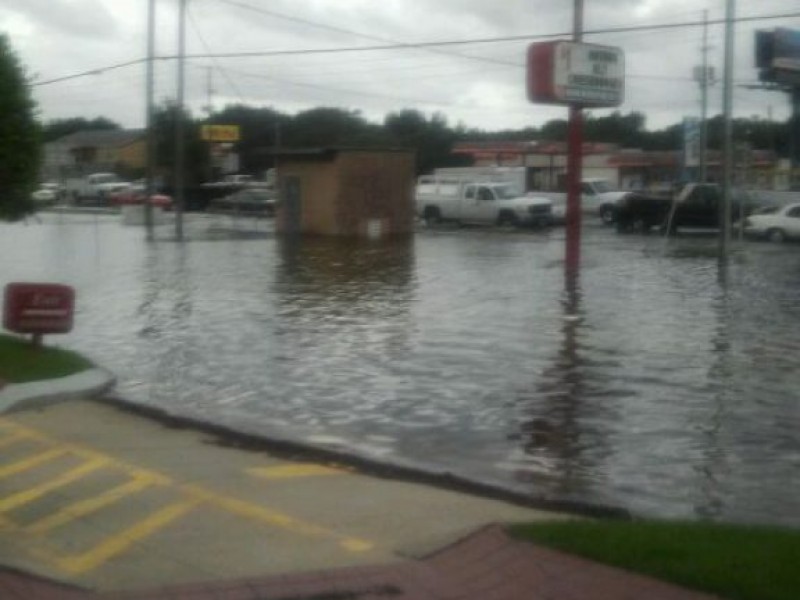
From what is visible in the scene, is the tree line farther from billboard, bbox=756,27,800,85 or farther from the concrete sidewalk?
the concrete sidewalk

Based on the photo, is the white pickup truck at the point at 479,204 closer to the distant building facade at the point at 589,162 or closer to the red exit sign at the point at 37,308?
the distant building facade at the point at 589,162

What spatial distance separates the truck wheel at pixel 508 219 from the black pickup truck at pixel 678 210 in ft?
14.7

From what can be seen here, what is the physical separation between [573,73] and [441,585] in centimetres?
2543

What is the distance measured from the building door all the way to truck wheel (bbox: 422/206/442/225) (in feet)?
27.4

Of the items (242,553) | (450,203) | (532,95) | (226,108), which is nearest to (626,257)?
(532,95)

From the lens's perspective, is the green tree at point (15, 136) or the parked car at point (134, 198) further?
the parked car at point (134, 198)

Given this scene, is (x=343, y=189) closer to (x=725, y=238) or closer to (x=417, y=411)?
(x=725, y=238)

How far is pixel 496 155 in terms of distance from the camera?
97.9m

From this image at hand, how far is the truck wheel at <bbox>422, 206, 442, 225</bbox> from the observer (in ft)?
208

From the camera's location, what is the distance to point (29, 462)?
12070mm

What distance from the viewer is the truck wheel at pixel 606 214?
2501 inches

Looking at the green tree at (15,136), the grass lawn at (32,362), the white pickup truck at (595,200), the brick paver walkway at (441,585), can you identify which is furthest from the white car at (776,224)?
the brick paver walkway at (441,585)

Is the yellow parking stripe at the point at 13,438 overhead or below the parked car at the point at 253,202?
below

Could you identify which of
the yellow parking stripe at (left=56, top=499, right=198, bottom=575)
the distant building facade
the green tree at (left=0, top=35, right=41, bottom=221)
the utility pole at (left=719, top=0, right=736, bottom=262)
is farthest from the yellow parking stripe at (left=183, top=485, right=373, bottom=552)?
the distant building facade
